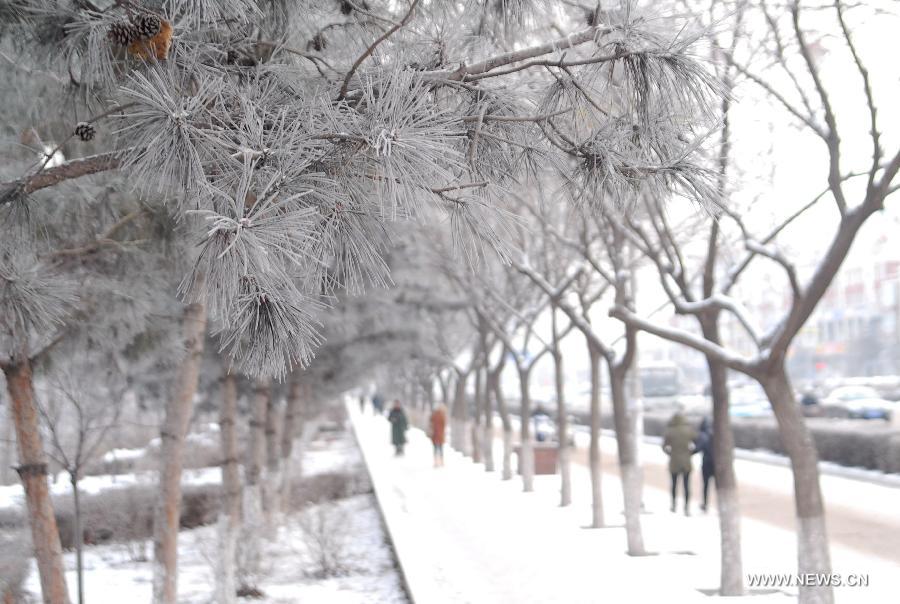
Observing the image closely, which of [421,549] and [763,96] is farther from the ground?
[763,96]

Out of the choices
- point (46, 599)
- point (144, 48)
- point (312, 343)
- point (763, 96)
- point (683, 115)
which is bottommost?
point (46, 599)

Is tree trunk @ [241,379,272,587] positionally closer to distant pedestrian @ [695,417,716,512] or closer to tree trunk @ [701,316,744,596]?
tree trunk @ [701,316,744,596]

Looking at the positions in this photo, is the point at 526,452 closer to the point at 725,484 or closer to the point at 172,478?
the point at 725,484

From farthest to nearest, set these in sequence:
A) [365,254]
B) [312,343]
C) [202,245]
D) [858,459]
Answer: [858,459] → [365,254] → [312,343] → [202,245]

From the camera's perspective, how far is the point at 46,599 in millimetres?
7289

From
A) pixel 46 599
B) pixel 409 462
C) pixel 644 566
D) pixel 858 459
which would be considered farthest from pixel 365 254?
pixel 409 462

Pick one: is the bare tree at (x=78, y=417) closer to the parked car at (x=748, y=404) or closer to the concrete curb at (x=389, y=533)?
the concrete curb at (x=389, y=533)

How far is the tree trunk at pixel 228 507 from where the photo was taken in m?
9.85

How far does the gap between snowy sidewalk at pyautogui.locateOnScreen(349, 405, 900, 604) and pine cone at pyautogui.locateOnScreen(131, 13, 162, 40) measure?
240 inches

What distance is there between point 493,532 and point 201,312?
24.4ft

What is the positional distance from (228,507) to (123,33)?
24.1ft

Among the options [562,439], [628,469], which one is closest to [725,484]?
A: [628,469]

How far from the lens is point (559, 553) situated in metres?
11.7

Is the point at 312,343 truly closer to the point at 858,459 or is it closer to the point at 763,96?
the point at 763,96
